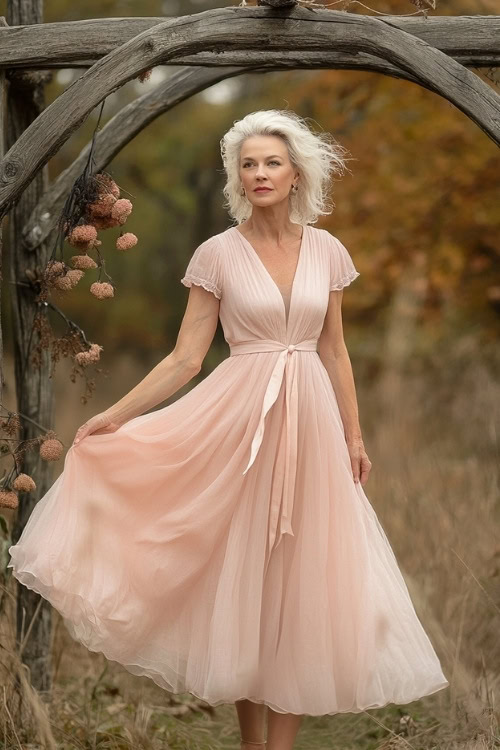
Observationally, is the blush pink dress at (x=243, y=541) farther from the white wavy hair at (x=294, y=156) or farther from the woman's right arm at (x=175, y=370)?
the white wavy hair at (x=294, y=156)

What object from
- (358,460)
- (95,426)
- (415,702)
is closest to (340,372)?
(358,460)

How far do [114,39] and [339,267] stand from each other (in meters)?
1.07

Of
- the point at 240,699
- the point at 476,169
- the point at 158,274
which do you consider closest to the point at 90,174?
the point at 240,699

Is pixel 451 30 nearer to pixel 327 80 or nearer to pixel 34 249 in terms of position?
pixel 34 249

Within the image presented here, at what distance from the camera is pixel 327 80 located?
8250mm

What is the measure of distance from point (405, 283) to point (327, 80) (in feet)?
5.70

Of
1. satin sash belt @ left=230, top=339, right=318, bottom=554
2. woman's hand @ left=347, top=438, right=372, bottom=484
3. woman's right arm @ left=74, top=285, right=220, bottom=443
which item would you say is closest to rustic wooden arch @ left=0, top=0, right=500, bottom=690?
woman's right arm @ left=74, top=285, right=220, bottom=443

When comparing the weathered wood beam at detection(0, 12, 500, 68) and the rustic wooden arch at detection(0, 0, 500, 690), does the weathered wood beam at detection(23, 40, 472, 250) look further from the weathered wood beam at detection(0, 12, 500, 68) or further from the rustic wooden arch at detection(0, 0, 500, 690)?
the weathered wood beam at detection(0, 12, 500, 68)

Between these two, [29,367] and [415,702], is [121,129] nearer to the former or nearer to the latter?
[29,367]

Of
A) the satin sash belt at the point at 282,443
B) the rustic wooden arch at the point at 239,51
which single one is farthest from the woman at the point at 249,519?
the rustic wooden arch at the point at 239,51

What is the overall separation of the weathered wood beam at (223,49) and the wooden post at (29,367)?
0.95 metres

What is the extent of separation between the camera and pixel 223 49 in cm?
342

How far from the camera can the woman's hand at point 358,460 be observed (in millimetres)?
A: 3650

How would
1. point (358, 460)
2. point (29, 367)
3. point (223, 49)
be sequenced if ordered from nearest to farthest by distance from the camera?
point (223, 49) < point (358, 460) < point (29, 367)
